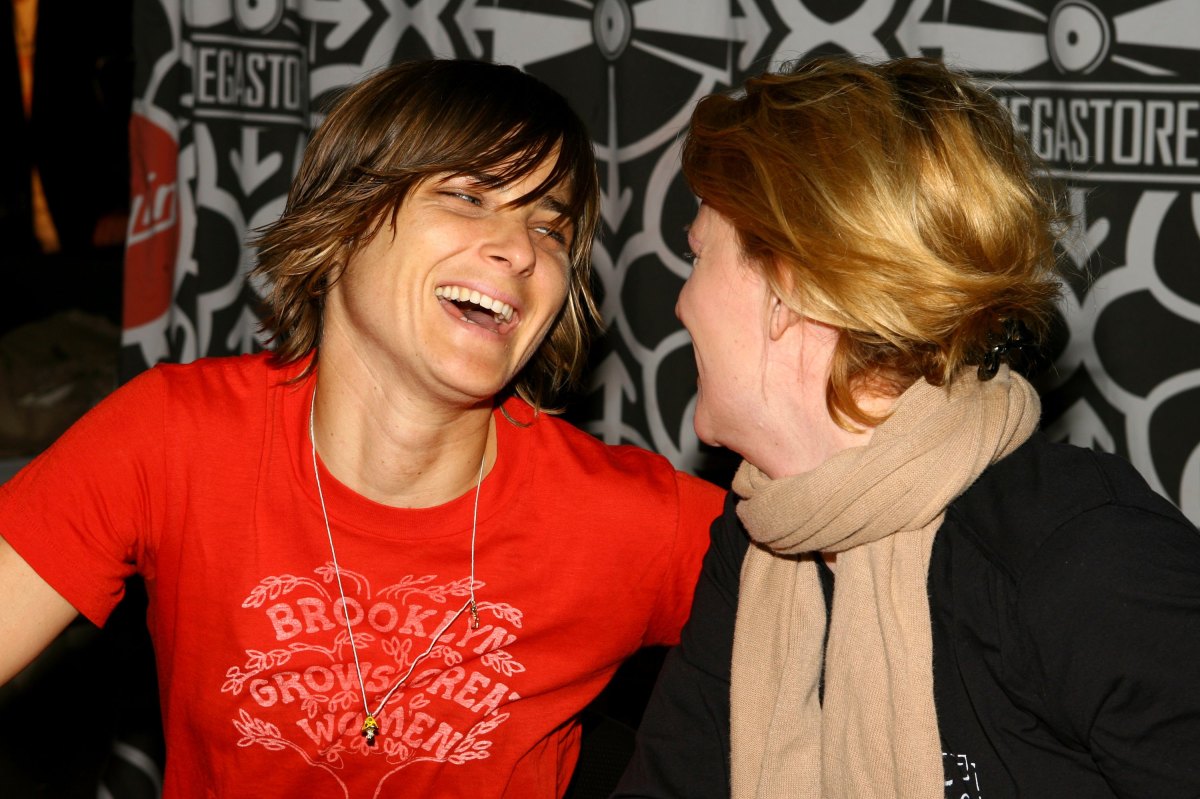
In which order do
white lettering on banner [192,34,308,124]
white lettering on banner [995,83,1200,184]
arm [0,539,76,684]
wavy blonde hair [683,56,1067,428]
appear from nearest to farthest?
wavy blonde hair [683,56,1067,428]
arm [0,539,76,684]
white lettering on banner [995,83,1200,184]
white lettering on banner [192,34,308,124]

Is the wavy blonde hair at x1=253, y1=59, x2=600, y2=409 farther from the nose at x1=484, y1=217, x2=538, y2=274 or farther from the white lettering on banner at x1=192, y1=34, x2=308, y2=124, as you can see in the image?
the white lettering on banner at x1=192, y1=34, x2=308, y2=124

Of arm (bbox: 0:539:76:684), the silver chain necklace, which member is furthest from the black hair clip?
arm (bbox: 0:539:76:684)

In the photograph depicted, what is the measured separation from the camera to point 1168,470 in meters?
1.86

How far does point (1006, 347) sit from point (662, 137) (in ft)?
3.40

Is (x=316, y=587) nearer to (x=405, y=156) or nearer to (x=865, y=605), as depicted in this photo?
Result: (x=405, y=156)

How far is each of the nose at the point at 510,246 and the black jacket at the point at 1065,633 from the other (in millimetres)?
532

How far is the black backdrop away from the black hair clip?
69cm

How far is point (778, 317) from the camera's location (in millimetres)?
1121

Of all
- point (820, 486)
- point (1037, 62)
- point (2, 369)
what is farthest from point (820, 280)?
point (2, 369)

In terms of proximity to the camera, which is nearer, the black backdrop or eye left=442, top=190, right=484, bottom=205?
eye left=442, top=190, right=484, bottom=205

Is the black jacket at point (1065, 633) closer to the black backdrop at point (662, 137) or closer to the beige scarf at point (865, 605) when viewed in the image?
the beige scarf at point (865, 605)

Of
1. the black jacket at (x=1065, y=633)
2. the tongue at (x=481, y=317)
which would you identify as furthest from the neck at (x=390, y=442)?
the black jacket at (x=1065, y=633)

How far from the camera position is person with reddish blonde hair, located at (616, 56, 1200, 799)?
0.96 meters

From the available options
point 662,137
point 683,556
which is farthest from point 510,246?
point 662,137
